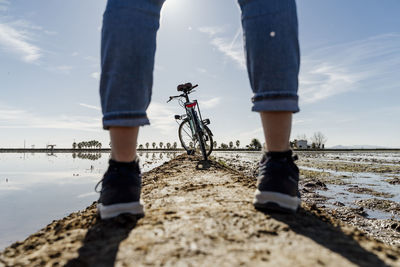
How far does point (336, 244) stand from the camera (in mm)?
889

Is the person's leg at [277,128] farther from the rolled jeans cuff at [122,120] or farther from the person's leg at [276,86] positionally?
the rolled jeans cuff at [122,120]

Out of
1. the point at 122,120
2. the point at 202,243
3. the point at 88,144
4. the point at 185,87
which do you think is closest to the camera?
the point at 202,243

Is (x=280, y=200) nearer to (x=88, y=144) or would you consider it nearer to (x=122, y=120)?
(x=122, y=120)

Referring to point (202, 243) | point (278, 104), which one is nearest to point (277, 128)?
point (278, 104)

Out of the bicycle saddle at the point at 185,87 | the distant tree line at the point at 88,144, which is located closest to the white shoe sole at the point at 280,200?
the bicycle saddle at the point at 185,87

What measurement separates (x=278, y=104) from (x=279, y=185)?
0.39m

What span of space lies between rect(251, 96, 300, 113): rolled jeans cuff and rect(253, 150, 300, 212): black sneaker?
0.23 m

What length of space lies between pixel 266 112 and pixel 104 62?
2.66 feet

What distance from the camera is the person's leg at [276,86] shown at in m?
1.19

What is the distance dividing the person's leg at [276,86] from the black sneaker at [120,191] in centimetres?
61

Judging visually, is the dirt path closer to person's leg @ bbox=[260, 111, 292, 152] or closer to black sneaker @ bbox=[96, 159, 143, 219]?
black sneaker @ bbox=[96, 159, 143, 219]

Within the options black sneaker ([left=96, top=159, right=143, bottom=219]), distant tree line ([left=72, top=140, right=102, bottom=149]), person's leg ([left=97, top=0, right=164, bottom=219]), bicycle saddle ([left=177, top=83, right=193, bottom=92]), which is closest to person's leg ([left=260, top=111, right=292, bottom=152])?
person's leg ([left=97, top=0, right=164, bottom=219])

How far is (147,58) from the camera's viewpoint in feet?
4.08

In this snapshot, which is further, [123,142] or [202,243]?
[123,142]
